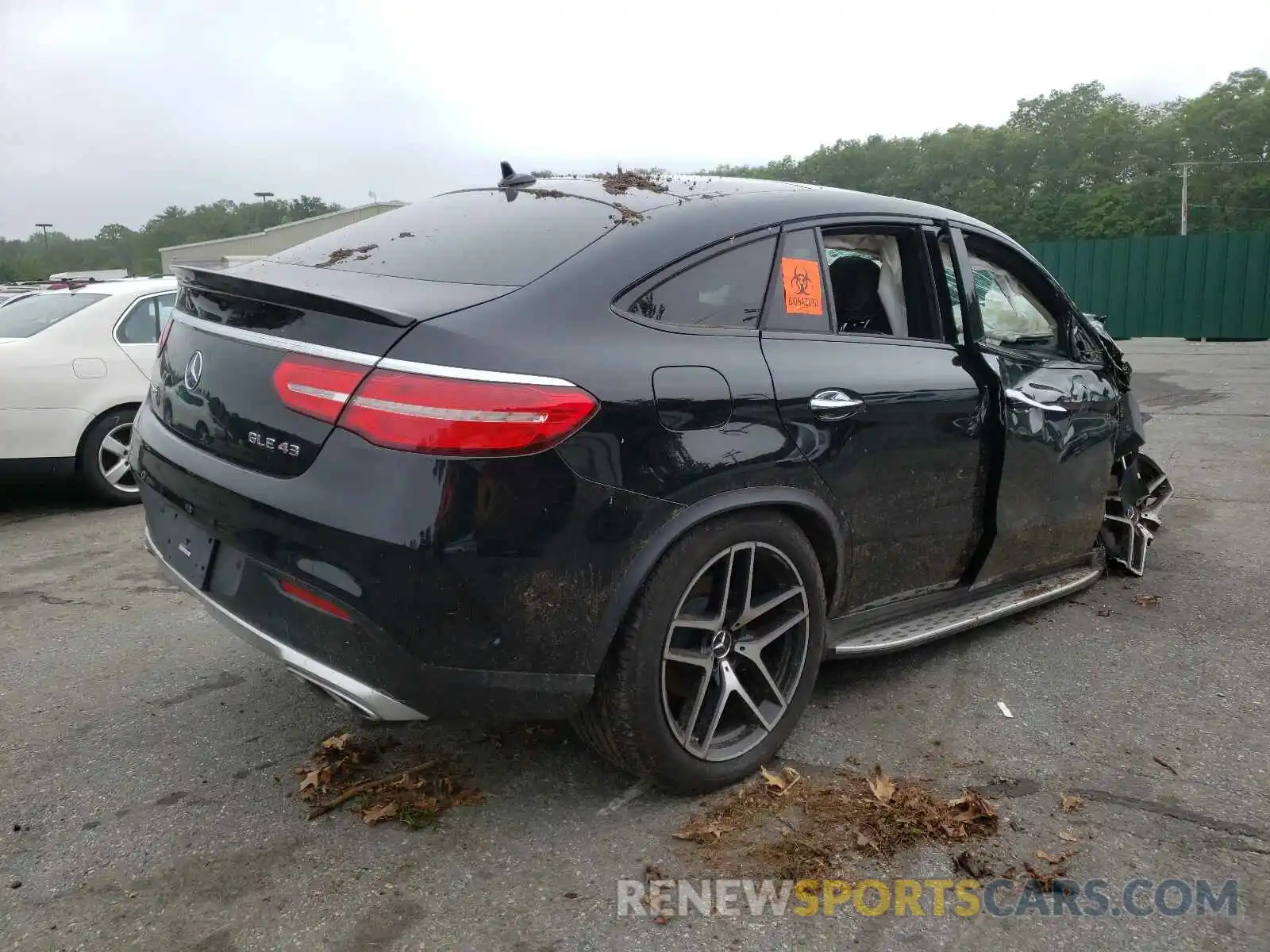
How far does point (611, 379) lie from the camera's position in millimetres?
2379

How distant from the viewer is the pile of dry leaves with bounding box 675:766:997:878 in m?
2.49

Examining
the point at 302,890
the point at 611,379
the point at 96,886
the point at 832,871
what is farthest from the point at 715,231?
the point at 96,886

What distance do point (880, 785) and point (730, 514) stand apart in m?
0.90

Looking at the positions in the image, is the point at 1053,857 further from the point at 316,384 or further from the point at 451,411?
the point at 316,384

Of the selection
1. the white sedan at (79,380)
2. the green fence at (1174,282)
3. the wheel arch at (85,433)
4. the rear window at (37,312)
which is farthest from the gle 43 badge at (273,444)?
the green fence at (1174,282)

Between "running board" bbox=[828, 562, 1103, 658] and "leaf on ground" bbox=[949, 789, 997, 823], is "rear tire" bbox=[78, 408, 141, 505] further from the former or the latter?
"leaf on ground" bbox=[949, 789, 997, 823]

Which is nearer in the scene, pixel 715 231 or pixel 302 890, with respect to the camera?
pixel 302 890

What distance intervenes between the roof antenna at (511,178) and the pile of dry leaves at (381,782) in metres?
1.92

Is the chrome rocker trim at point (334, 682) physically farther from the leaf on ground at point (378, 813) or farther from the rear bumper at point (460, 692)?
the leaf on ground at point (378, 813)

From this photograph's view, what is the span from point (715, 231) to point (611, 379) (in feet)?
2.30

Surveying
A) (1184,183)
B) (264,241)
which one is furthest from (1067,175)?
(264,241)

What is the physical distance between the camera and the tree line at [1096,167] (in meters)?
53.1

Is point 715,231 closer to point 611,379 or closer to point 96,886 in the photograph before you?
point 611,379

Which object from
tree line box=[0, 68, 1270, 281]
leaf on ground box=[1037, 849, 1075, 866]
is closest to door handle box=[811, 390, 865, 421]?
leaf on ground box=[1037, 849, 1075, 866]
